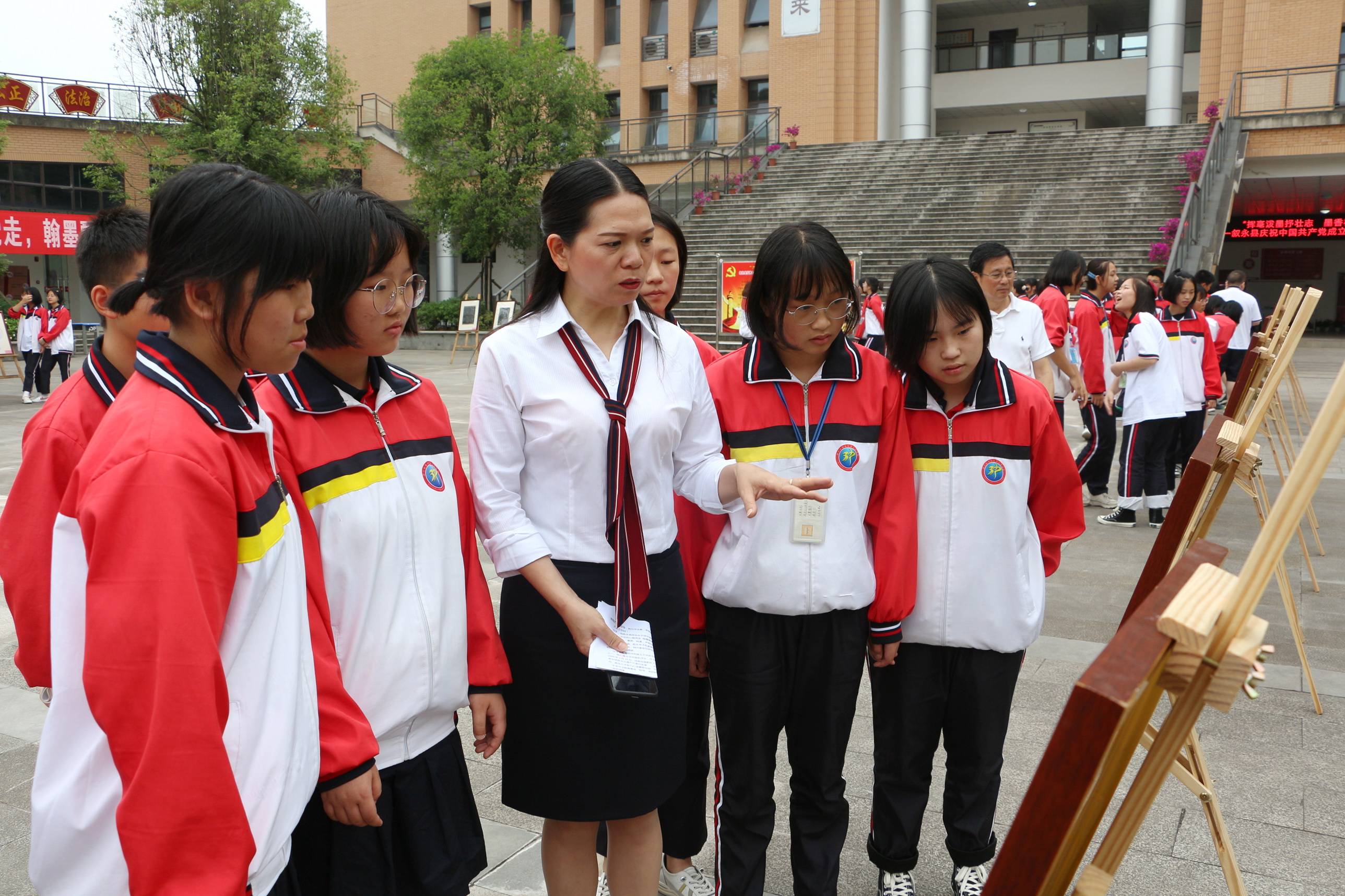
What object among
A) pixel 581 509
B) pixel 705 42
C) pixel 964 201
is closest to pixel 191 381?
pixel 581 509

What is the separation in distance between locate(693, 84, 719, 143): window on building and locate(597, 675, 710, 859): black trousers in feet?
87.8

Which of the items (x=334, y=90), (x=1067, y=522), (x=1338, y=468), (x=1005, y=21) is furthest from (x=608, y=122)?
(x=1067, y=522)

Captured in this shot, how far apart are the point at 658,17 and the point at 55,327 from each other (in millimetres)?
20014

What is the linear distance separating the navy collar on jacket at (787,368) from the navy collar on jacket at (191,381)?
1.24 metres

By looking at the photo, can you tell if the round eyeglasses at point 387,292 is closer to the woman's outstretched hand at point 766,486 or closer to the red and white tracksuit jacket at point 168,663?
the red and white tracksuit jacket at point 168,663

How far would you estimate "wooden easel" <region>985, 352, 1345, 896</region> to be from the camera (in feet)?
→ 2.62

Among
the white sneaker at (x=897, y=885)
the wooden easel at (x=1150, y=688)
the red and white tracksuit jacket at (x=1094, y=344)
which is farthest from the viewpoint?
the red and white tracksuit jacket at (x=1094, y=344)

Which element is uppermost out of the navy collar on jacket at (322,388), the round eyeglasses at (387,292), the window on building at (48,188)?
the window on building at (48,188)

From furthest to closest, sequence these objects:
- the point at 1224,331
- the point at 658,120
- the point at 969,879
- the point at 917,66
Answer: the point at 658,120 < the point at 917,66 < the point at 1224,331 < the point at 969,879

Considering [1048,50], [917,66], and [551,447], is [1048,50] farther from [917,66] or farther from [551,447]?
[551,447]

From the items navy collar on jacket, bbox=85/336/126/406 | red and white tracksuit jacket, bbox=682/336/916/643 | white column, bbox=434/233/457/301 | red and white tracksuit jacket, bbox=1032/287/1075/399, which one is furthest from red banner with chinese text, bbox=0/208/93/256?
red and white tracksuit jacket, bbox=682/336/916/643

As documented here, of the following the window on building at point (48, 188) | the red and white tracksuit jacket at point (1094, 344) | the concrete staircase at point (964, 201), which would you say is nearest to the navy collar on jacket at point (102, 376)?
the red and white tracksuit jacket at point (1094, 344)

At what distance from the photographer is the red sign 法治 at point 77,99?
26.6 metres

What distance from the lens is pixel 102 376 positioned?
2.15 m
